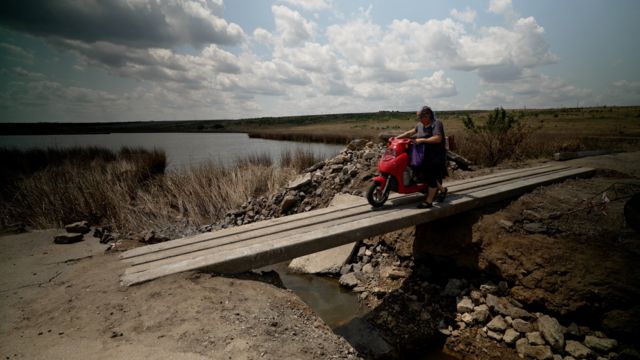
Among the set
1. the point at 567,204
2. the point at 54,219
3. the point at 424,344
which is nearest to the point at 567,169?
the point at 567,204

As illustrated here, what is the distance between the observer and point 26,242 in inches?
171

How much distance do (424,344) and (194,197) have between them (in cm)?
651

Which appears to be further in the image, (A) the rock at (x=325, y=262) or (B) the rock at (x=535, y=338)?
(A) the rock at (x=325, y=262)

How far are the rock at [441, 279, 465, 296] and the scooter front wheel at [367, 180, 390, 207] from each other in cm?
167

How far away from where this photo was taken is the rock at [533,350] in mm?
3631

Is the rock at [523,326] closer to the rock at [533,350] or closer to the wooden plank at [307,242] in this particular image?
the rock at [533,350]

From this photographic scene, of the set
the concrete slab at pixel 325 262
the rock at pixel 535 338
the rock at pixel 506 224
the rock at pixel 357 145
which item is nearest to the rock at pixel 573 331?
the rock at pixel 535 338

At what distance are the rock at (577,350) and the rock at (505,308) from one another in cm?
47

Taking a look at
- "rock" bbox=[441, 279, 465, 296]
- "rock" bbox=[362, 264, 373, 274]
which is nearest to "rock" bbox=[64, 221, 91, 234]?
"rock" bbox=[362, 264, 373, 274]

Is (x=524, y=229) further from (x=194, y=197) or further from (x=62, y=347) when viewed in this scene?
(x=194, y=197)

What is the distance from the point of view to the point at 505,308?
4.22 metres

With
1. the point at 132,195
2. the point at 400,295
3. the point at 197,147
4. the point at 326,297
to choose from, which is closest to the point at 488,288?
the point at 400,295

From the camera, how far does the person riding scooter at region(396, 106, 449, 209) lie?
4285mm

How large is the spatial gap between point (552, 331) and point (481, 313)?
2.52 ft
